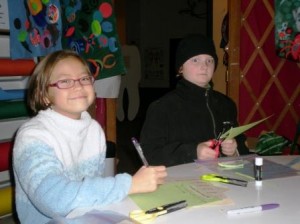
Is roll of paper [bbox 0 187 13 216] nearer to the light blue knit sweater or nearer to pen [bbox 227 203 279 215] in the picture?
the light blue knit sweater

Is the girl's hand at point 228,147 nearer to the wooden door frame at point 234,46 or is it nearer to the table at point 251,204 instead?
the table at point 251,204

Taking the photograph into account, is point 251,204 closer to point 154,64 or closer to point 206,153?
point 206,153

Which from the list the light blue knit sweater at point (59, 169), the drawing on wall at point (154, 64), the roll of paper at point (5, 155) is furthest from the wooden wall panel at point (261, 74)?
the drawing on wall at point (154, 64)

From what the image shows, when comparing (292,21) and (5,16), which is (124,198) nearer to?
(5,16)

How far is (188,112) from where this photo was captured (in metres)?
1.40

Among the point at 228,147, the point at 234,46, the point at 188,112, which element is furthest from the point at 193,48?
the point at 234,46

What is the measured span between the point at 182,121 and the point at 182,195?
0.63 meters

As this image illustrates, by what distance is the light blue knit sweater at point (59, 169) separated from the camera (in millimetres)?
727

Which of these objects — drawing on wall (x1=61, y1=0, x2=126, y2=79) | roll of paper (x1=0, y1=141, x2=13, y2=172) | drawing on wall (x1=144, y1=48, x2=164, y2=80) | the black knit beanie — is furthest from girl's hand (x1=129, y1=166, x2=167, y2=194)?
drawing on wall (x1=144, y1=48, x2=164, y2=80)

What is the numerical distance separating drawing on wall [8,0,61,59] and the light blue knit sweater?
1.05m

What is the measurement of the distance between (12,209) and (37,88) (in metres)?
1.12

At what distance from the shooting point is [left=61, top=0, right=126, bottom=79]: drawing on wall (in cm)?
208

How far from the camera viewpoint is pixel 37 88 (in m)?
0.95

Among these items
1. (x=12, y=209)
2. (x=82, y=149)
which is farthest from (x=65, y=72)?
(x=12, y=209)
